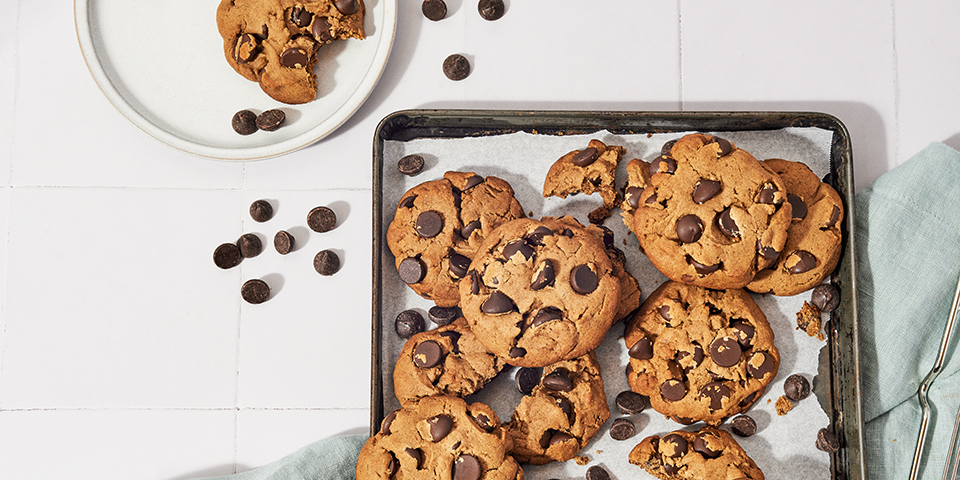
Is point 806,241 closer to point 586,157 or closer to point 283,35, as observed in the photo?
point 586,157

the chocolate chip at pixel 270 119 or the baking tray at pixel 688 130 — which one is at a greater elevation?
the chocolate chip at pixel 270 119

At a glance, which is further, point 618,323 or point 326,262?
point 326,262

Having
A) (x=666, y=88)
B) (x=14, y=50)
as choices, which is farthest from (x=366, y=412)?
(x=14, y=50)

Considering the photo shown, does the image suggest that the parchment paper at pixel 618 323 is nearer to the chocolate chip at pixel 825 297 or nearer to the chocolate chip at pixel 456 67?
the chocolate chip at pixel 825 297

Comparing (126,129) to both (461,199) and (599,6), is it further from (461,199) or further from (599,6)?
(599,6)

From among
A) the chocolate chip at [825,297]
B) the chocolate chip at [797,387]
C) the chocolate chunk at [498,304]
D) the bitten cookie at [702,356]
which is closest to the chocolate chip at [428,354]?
the chocolate chunk at [498,304]

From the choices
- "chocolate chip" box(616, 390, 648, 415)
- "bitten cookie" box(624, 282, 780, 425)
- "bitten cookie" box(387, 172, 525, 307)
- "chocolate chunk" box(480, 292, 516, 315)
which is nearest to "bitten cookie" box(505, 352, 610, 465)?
"chocolate chip" box(616, 390, 648, 415)

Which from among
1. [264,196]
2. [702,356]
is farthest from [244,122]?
[702,356]
